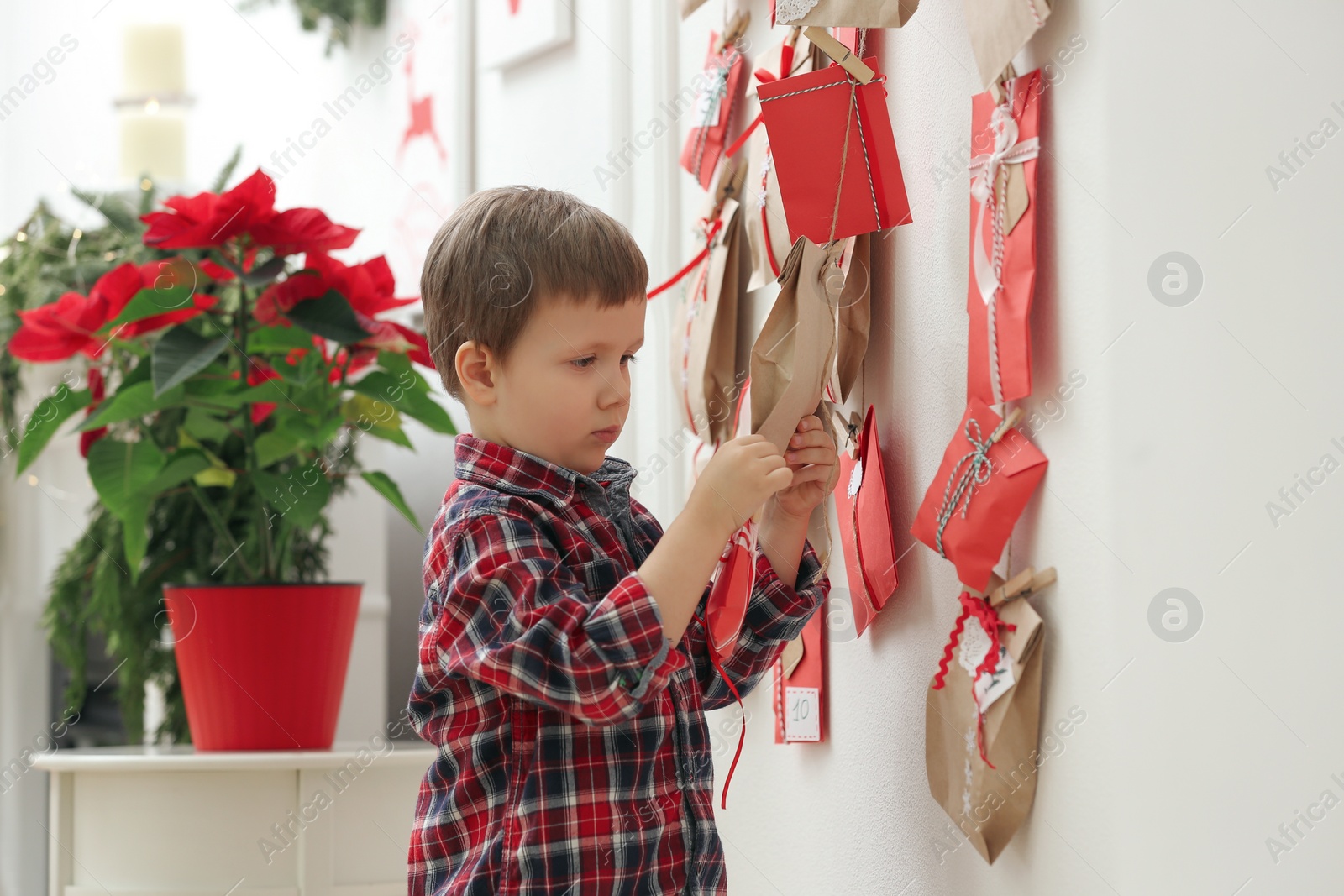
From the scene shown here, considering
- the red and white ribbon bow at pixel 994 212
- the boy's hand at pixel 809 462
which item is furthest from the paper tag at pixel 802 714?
the red and white ribbon bow at pixel 994 212

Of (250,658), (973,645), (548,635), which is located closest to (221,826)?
(250,658)

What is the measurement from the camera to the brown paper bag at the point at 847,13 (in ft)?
2.36

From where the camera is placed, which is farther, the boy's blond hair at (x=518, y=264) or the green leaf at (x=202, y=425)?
the green leaf at (x=202, y=425)

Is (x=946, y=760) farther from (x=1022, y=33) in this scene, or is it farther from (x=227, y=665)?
(x=227, y=665)

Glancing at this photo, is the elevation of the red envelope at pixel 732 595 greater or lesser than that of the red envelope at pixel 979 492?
lesser

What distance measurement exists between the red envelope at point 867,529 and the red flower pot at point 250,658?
58cm

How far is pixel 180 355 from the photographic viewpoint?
1.17 meters

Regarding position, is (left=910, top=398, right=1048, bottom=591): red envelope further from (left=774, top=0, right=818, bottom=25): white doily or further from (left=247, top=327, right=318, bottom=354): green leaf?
(left=247, top=327, right=318, bottom=354): green leaf

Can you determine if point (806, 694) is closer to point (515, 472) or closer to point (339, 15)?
point (515, 472)

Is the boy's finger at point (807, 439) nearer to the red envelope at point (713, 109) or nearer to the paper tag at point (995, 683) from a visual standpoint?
the paper tag at point (995, 683)

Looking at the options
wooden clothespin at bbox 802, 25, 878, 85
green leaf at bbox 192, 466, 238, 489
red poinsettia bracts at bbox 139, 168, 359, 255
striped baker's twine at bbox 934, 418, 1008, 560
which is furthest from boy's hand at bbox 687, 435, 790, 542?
green leaf at bbox 192, 466, 238, 489

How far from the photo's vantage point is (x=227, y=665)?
1.19m

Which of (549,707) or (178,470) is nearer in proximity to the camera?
(549,707)

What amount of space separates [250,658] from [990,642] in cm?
78
